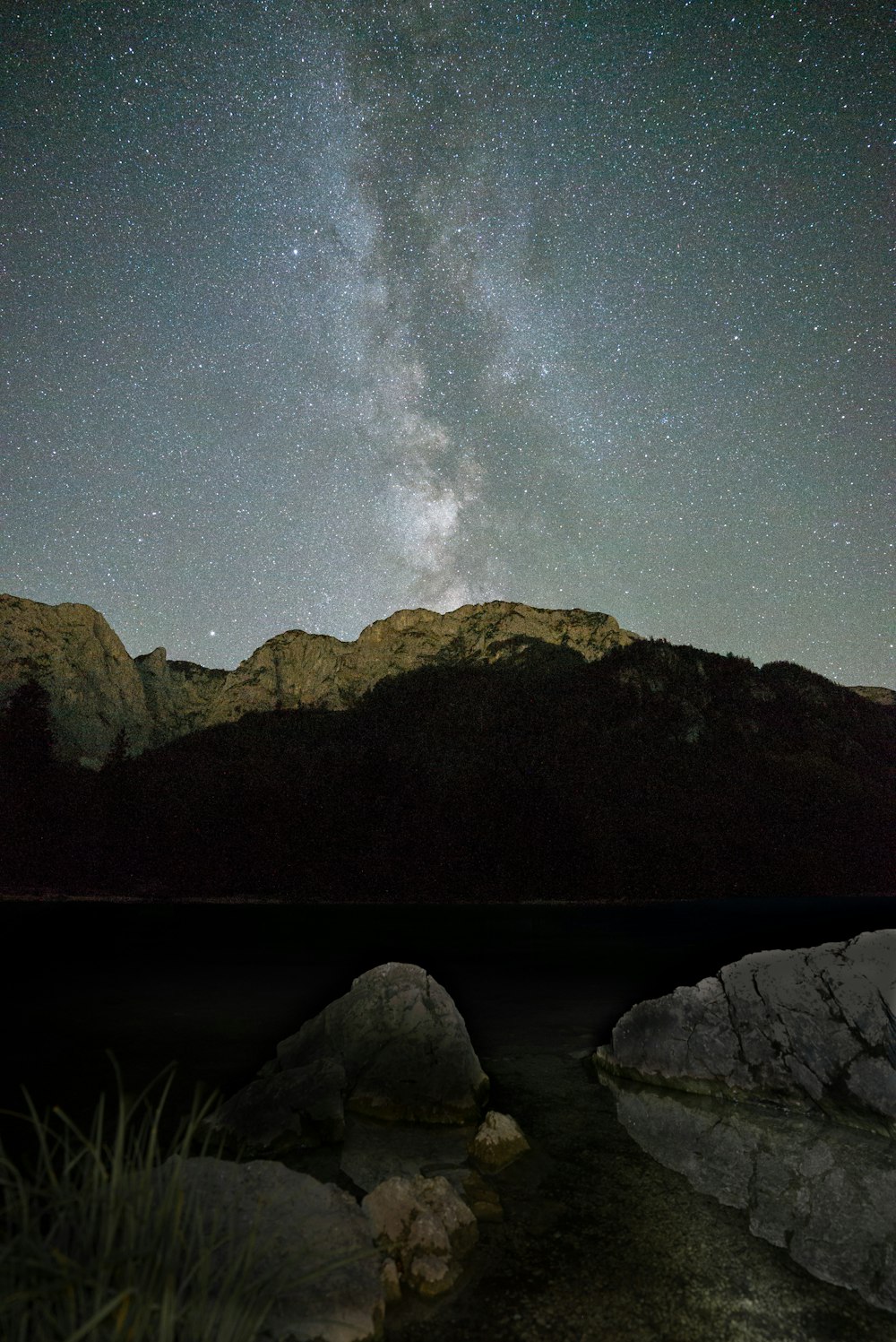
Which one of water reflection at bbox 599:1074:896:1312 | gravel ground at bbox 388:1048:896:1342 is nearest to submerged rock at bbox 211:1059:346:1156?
gravel ground at bbox 388:1048:896:1342

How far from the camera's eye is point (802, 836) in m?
83.9

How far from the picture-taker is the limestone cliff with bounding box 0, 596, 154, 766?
343 ft

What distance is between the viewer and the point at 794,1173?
966 centimetres

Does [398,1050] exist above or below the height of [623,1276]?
above

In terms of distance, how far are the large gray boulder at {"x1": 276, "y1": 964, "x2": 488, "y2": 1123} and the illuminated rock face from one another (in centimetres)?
9763

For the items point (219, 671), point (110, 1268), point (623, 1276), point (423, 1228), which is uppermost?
point (219, 671)

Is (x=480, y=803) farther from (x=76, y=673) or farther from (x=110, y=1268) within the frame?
(x=110, y=1268)

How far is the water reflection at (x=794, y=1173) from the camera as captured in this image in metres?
7.77

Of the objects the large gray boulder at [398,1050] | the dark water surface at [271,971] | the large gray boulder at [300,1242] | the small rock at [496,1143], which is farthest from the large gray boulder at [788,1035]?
the large gray boulder at [300,1242]

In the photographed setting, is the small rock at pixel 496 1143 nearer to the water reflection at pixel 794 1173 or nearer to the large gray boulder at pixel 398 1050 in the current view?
the large gray boulder at pixel 398 1050

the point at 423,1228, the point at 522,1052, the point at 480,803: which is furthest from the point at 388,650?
the point at 423,1228

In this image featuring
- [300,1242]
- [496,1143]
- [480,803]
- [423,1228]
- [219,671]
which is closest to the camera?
[300,1242]

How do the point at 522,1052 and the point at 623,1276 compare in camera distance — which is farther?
the point at 522,1052

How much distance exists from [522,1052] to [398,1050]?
4587mm
